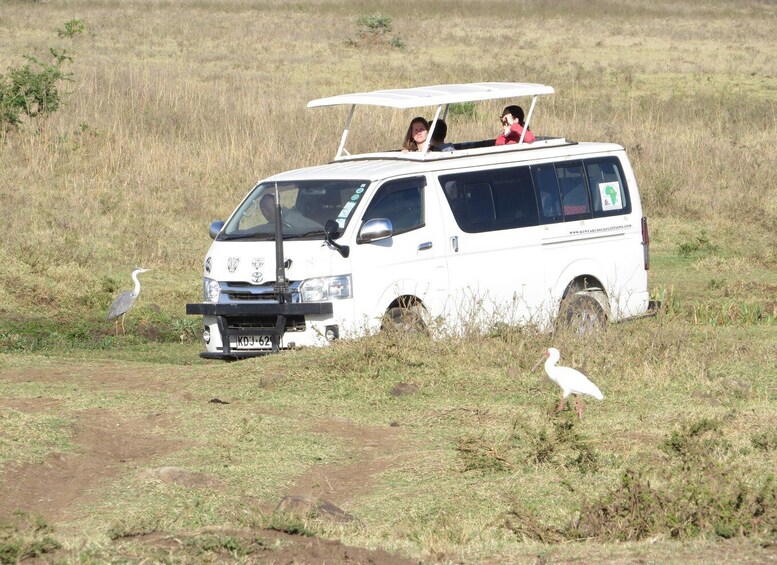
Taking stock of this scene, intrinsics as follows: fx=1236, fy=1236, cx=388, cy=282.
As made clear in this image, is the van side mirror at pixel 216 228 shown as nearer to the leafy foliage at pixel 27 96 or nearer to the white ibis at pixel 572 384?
the white ibis at pixel 572 384

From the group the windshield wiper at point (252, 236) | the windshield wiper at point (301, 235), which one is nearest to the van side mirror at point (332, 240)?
the windshield wiper at point (301, 235)

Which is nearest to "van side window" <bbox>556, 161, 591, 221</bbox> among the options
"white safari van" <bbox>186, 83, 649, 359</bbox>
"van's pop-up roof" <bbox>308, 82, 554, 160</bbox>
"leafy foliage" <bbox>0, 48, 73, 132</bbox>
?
"white safari van" <bbox>186, 83, 649, 359</bbox>

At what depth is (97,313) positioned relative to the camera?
44.0 feet

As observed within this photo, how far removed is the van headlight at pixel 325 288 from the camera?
964 cm

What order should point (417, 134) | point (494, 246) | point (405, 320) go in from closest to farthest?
point (405, 320)
point (494, 246)
point (417, 134)

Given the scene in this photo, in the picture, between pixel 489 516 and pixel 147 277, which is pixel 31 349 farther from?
pixel 489 516

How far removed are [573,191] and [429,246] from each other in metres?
1.65

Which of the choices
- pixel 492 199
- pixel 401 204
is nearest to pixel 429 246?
pixel 401 204

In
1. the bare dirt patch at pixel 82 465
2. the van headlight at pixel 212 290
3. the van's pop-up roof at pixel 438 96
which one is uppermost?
the van's pop-up roof at pixel 438 96

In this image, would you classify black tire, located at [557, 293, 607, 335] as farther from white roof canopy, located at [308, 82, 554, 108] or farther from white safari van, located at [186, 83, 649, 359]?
white roof canopy, located at [308, 82, 554, 108]

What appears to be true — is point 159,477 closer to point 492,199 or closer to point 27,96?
point 492,199

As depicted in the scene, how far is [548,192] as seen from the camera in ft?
35.2

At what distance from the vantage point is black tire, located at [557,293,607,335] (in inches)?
413

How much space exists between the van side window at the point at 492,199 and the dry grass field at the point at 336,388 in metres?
1.08
